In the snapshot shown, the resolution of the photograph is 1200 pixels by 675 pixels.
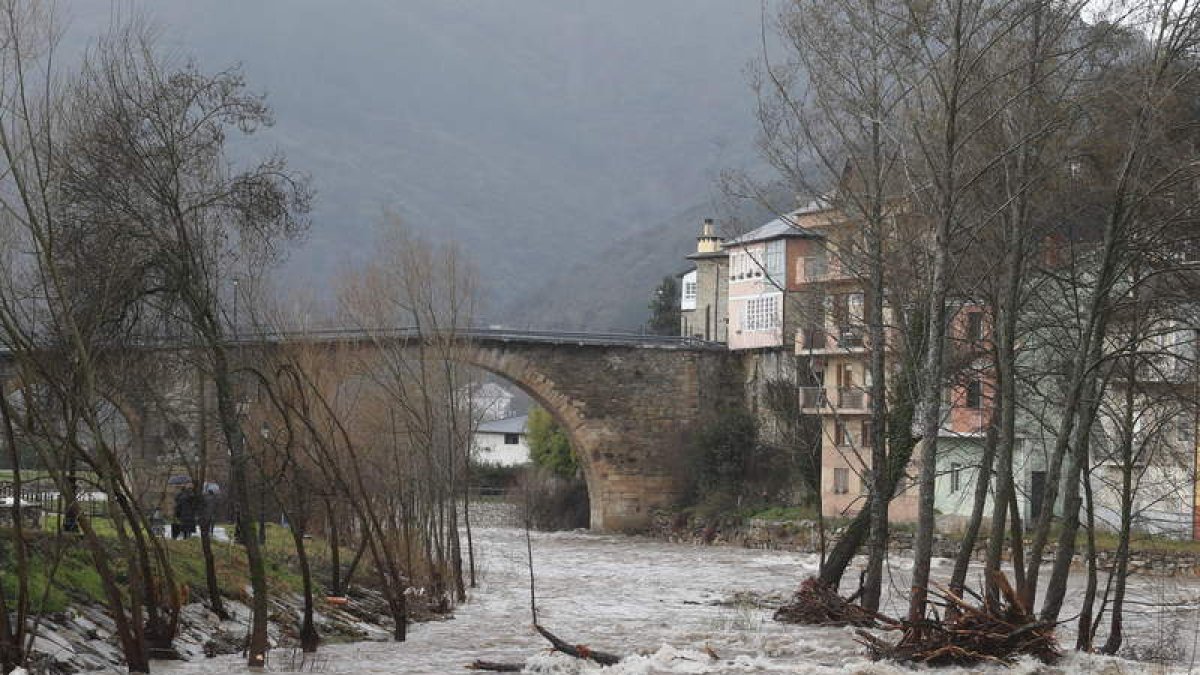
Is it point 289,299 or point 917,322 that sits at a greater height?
point 289,299

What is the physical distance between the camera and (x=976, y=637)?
17.8 meters

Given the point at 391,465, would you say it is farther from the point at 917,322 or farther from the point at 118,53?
the point at 118,53

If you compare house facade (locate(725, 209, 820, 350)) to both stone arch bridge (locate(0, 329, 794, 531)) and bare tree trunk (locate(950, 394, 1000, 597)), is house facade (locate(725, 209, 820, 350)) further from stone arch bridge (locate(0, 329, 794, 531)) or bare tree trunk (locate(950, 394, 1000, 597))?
bare tree trunk (locate(950, 394, 1000, 597))

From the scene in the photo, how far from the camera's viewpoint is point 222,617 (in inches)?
804

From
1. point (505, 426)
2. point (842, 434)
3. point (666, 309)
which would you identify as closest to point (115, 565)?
point (842, 434)

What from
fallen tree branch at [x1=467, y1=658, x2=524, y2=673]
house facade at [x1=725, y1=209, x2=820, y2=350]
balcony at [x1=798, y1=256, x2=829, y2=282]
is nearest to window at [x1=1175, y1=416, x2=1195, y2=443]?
balcony at [x1=798, y1=256, x2=829, y2=282]

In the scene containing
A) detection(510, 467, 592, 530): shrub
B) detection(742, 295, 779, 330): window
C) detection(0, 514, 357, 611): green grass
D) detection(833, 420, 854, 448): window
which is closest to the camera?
detection(0, 514, 357, 611): green grass

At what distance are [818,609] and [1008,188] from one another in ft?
25.0

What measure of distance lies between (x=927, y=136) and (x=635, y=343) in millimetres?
48794

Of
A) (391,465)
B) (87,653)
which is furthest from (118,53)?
(391,465)

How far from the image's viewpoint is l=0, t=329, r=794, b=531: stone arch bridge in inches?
2596

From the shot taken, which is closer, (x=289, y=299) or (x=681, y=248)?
(x=289, y=299)

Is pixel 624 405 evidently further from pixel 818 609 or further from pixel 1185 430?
pixel 1185 430

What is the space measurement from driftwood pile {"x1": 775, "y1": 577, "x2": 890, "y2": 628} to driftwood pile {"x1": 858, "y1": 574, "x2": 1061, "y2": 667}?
192 inches
